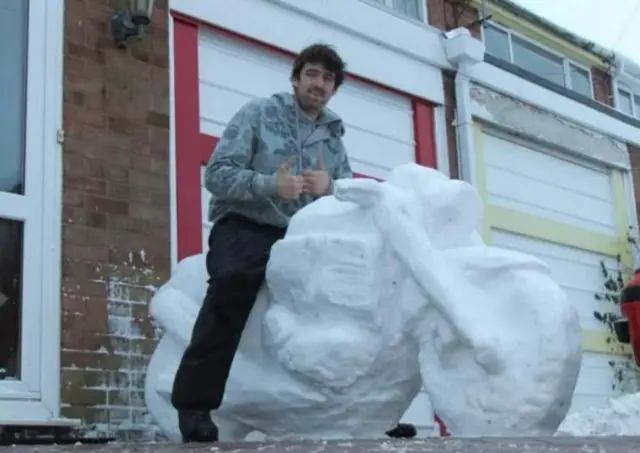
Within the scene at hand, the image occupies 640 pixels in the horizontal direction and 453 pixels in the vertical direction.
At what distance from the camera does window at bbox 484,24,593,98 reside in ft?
31.1

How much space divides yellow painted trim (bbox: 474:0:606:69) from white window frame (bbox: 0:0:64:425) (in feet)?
15.6

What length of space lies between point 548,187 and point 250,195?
246 inches

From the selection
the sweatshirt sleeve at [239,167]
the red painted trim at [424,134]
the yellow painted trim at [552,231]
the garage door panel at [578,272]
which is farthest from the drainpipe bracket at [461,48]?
the sweatshirt sleeve at [239,167]

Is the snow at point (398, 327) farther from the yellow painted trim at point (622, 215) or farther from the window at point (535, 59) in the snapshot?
the yellow painted trim at point (622, 215)

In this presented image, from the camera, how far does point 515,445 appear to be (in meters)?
2.09

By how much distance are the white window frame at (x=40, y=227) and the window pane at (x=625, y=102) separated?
7.44m

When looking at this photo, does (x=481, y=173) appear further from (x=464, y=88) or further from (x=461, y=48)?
(x=461, y=48)

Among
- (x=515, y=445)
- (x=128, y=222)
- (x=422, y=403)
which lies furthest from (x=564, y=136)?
(x=515, y=445)

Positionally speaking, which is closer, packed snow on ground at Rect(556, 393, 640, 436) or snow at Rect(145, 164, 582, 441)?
snow at Rect(145, 164, 582, 441)

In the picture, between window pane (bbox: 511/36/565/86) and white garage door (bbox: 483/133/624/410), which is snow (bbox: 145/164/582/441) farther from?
window pane (bbox: 511/36/565/86)

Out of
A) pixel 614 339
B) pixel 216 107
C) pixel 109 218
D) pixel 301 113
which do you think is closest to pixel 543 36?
pixel 614 339

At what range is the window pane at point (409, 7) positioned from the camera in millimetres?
7977

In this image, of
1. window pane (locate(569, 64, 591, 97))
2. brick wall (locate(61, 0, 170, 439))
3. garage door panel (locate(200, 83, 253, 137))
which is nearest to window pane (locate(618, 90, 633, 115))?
window pane (locate(569, 64, 591, 97))

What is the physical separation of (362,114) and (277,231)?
399 cm
